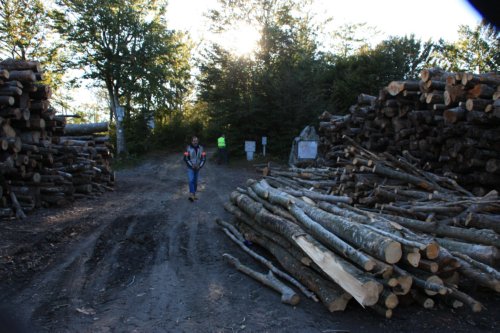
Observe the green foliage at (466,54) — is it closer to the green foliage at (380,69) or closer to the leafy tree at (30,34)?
the green foliage at (380,69)

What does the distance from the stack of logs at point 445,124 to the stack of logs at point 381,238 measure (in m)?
0.67

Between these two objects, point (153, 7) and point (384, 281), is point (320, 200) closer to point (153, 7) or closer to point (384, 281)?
point (384, 281)

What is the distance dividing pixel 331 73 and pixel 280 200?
22.0 meters

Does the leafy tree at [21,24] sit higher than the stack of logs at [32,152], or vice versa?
the leafy tree at [21,24]

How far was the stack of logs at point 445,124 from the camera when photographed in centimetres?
712

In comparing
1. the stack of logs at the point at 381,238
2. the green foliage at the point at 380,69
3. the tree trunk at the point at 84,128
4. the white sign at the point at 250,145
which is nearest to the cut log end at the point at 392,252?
the stack of logs at the point at 381,238

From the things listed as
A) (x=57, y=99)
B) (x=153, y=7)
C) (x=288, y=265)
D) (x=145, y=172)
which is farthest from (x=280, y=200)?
(x=57, y=99)

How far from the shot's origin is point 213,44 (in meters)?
24.6

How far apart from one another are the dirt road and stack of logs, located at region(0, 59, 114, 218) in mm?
785

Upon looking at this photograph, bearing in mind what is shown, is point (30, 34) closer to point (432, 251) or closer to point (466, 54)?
point (432, 251)

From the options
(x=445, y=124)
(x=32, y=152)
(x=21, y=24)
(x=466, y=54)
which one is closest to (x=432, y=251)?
(x=445, y=124)

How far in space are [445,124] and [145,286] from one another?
260 inches

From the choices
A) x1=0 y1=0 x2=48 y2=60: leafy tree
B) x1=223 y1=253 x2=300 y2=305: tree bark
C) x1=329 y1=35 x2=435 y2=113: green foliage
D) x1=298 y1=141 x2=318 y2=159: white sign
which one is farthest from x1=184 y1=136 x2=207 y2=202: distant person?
x1=0 y1=0 x2=48 y2=60: leafy tree

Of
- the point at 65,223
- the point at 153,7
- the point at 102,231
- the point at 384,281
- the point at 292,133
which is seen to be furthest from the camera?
the point at 153,7
